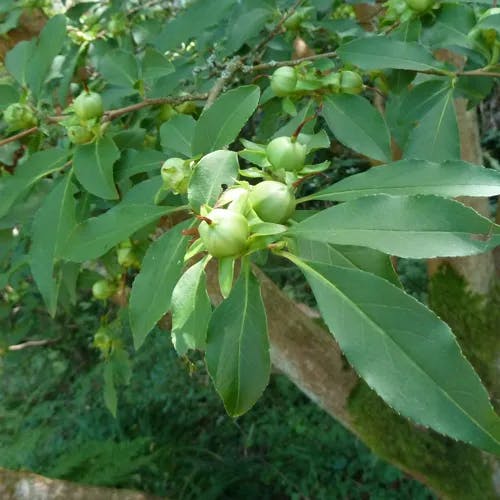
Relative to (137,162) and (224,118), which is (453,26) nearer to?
(224,118)

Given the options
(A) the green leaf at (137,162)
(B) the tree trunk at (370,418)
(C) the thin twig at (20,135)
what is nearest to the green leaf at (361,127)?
(A) the green leaf at (137,162)

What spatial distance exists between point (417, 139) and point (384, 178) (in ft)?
1.22

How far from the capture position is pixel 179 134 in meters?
0.93

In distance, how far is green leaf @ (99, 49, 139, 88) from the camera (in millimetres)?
1136

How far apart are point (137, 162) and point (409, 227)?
0.58 meters

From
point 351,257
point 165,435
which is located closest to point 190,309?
point 351,257

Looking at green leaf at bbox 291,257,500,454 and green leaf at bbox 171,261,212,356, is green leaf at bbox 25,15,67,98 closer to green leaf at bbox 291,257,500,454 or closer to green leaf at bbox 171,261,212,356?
green leaf at bbox 171,261,212,356

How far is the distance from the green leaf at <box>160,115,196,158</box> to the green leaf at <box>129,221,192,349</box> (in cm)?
18

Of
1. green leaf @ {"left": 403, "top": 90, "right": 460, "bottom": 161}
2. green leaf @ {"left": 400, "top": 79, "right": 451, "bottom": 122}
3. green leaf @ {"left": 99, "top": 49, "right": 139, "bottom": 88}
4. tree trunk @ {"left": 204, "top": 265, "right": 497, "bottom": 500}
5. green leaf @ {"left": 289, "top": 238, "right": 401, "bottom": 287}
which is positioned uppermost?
green leaf @ {"left": 99, "top": 49, "right": 139, "bottom": 88}

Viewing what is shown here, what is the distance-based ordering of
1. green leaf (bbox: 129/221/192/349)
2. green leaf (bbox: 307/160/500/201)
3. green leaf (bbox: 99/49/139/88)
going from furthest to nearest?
green leaf (bbox: 99/49/139/88) → green leaf (bbox: 129/221/192/349) → green leaf (bbox: 307/160/500/201)

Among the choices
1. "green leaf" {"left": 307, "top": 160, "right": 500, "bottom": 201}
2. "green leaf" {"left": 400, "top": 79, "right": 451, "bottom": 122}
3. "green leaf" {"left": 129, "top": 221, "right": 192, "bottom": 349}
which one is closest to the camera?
"green leaf" {"left": 307, "top": 160, "right": 500, "bottom": 201}

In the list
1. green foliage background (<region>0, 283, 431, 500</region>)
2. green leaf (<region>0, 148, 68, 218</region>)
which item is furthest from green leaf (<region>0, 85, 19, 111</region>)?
green foliage background (<region>0, 283, 431, 500</region>)

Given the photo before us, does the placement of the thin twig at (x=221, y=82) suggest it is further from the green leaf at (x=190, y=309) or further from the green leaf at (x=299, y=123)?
the green leaf at (x=190, y=309)

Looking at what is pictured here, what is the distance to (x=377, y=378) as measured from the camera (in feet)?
1.72
